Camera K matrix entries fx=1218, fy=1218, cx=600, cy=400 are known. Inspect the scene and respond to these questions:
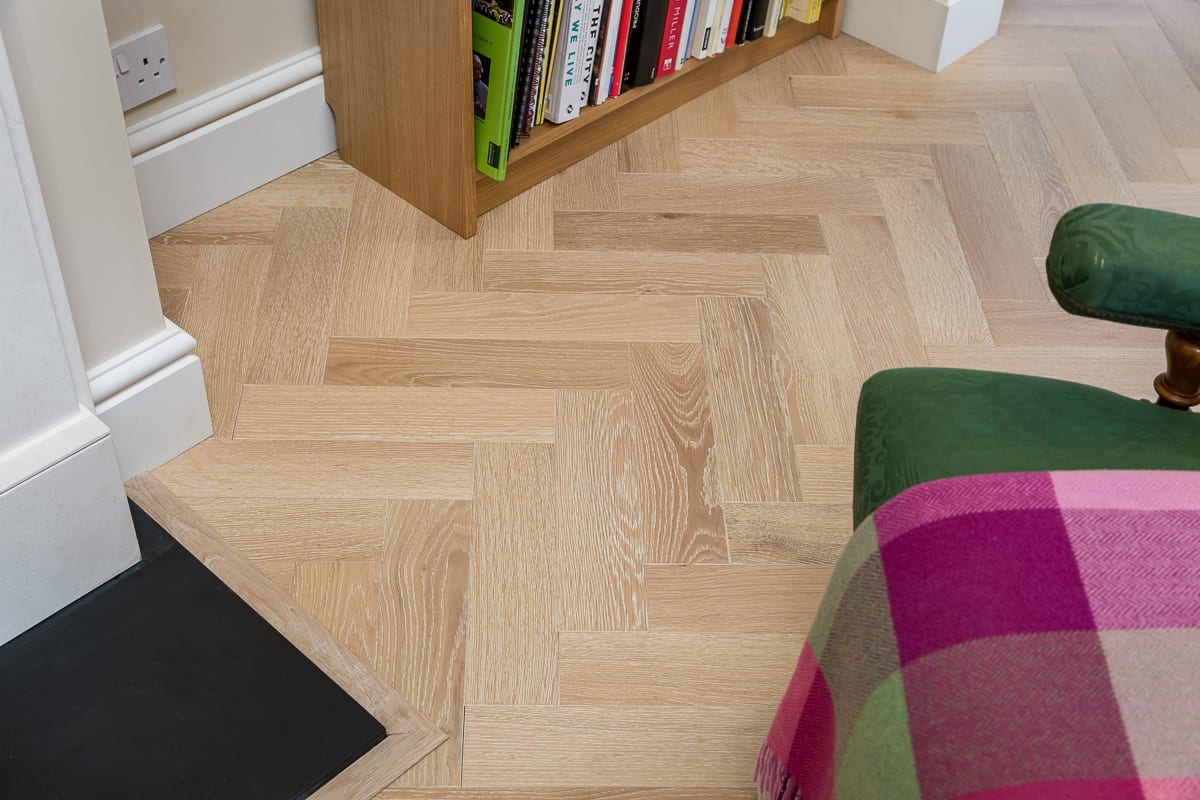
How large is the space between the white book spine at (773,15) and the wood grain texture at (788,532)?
1.07 metres

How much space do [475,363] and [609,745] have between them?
61 cm

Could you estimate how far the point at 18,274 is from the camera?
3.64ft

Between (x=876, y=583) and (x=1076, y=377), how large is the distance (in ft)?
3.04

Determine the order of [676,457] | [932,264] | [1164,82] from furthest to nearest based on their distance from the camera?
1. [1164,82]
2. [932,264]
3. [676,457]

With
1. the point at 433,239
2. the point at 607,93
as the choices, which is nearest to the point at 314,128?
the point at 433,239

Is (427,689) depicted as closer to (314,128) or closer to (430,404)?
(430,404)

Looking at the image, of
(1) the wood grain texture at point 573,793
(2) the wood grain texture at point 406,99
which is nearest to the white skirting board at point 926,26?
(2) the wood grain texture at point 406,99

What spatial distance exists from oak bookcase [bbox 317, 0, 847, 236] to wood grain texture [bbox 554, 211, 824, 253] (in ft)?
0.42

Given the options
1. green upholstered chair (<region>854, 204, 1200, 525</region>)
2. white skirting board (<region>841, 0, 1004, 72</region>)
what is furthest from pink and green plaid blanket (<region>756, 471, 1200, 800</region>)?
white skirting board (<region>841, 0, 1004, 72</region>)

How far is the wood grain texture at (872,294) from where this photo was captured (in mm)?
1729

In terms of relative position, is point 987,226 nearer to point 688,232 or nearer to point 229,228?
point 688,232

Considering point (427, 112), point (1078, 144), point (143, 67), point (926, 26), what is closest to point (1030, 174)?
point (1078, 144)

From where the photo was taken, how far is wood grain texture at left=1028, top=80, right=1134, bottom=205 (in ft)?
6.77

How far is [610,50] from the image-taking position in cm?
193
